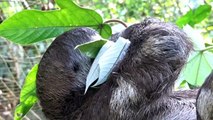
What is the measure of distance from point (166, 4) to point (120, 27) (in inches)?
90.6

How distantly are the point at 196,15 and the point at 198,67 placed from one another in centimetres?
23

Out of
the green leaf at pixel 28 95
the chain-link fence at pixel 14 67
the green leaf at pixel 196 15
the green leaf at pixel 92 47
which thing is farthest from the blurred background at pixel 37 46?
the green leaf at pixel 92 47

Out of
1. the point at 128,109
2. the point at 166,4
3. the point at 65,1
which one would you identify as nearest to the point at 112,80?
the point at 128,109

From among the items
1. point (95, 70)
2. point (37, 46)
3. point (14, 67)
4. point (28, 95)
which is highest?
point (95, 70)

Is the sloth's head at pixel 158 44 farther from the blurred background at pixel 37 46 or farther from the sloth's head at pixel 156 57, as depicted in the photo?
the blurred background at pixel 37 46

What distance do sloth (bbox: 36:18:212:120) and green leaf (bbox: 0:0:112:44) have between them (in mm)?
52

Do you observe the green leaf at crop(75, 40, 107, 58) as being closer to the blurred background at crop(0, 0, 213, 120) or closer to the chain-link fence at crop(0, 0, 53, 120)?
the blurred background at crop(0, 0, 213, 120)

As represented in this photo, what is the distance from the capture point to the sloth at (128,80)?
109 centimetres

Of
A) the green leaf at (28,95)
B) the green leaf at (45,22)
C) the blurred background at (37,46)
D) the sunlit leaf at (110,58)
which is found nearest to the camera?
the sunlit leaf at (110,58)

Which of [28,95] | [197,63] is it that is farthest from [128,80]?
[28,95]

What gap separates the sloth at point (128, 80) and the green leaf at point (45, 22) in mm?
52

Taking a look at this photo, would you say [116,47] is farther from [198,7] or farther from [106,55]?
[198,7]

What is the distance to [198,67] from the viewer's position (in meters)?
1.25

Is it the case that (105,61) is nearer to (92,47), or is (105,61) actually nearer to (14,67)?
(92,47)
